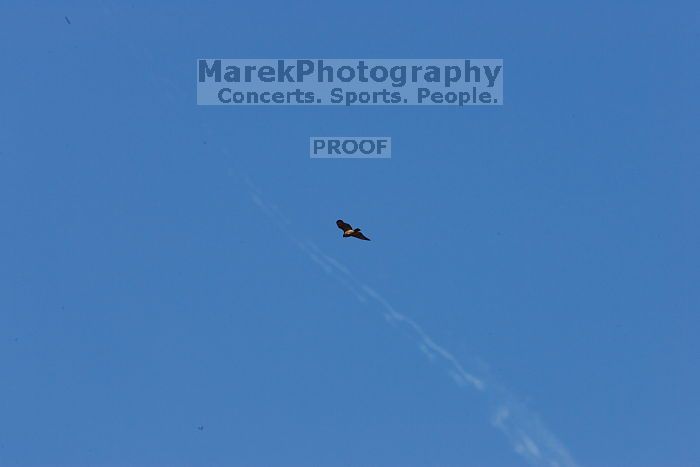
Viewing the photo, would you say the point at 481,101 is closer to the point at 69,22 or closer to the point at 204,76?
the point at 204,76

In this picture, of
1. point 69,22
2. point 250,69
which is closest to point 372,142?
point 250,69

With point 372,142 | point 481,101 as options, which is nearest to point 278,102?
point 372,142

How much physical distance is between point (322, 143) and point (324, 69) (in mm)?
693

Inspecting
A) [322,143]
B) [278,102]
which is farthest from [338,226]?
[278,102]

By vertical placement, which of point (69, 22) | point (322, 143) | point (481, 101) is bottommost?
point (322, 143)

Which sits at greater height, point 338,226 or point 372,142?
point 372,142

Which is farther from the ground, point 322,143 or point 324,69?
point 324,69

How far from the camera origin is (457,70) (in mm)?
6410

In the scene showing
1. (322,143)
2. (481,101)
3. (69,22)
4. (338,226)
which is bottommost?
(338,226)

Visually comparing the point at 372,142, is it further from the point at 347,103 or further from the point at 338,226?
the point at 338,226

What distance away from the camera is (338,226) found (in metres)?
6.26

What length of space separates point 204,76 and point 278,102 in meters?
0.73

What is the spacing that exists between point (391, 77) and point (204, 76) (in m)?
1.75

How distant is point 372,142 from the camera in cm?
635
